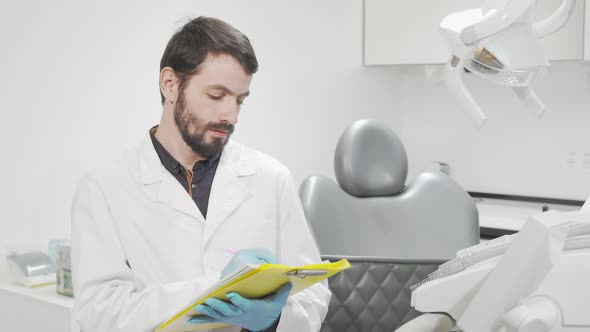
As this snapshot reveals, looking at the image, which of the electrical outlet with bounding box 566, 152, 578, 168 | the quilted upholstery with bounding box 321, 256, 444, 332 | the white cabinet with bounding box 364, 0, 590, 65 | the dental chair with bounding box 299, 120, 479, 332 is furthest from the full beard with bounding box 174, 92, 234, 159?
the electrical outlet with bounding box 566, 152, 578, 168

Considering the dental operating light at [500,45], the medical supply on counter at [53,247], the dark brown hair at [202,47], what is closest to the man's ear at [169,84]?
the dark brown hair at [202,47]

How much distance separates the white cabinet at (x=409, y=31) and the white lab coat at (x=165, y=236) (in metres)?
1.98

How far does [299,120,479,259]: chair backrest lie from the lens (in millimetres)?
2227

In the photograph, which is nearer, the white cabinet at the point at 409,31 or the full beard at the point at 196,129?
the full beard at the point at 196,129

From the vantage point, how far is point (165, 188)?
4.54 ft

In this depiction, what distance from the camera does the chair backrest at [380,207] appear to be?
2227mm

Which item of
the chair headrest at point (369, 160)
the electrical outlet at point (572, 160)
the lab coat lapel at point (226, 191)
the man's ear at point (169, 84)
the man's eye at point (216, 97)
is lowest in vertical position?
the electrical outlet at point (572, 160)

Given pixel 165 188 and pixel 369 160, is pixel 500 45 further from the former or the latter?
pixel 369 160

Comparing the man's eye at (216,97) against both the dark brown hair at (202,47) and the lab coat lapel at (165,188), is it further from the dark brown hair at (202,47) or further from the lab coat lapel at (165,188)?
the lab coat lapel at (165,188)

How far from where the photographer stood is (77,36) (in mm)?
2242

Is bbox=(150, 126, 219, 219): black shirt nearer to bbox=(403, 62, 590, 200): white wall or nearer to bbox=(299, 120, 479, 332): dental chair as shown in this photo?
bbox=(299, 120, 479, 332): dental chair

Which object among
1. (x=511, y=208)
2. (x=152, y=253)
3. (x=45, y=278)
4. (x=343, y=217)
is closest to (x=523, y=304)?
(x=152, y=253)

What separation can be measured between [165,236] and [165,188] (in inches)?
3.8

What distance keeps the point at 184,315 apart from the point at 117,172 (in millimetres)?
417
